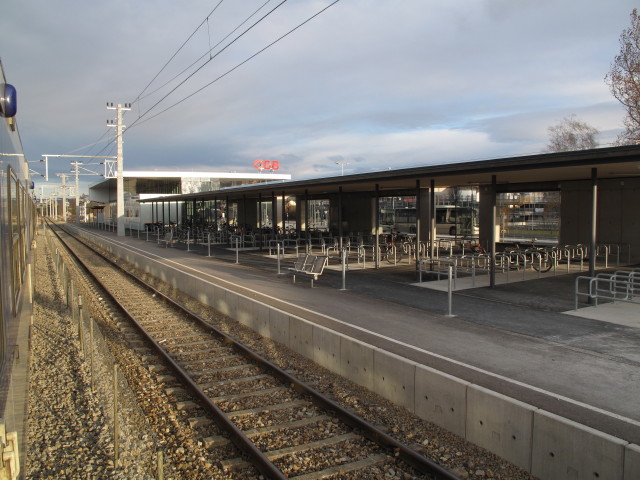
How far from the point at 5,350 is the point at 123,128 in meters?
37.0

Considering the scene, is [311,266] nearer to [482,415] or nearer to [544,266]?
[544,266]

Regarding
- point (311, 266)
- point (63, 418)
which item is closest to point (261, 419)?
point (63, 418)

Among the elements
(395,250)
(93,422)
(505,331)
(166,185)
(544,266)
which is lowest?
(93,422)

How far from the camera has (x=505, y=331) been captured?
827 cm

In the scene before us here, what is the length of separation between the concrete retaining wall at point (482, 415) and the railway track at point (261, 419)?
0.72m

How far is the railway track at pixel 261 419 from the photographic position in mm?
4492

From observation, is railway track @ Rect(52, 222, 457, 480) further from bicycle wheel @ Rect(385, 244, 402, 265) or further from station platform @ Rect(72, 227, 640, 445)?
bicycle wheel @ Rect(385, 244, 402, 265)

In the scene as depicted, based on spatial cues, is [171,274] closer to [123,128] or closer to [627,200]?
[627,200]

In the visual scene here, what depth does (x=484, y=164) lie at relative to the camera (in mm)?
10594

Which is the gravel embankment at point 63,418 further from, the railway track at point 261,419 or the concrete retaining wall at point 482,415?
the concrete retaining wall at point 482,415

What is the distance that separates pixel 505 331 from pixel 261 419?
186 inches

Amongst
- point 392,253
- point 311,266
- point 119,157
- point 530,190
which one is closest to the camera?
point 311,266

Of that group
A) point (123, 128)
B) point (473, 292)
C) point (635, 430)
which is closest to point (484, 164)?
point (473, 292)

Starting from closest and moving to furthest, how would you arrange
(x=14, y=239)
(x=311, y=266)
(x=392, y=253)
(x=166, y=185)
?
(x=14, y=239)
(x=311, y=266)
(x=392, y=253)
(x=166, y=185)
